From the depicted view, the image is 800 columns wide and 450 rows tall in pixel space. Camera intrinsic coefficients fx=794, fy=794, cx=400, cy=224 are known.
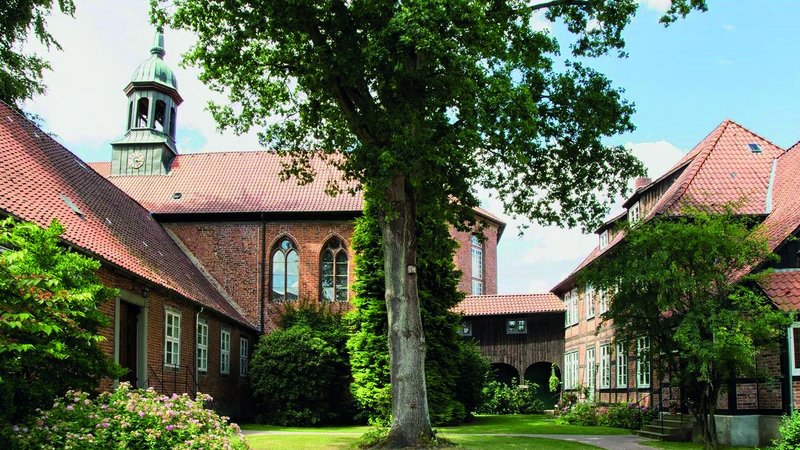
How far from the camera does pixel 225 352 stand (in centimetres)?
2650

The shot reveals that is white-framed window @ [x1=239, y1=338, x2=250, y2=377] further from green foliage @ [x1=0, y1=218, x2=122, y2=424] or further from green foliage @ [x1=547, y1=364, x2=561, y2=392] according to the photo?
green foliage @ [x1=0, y1=218, x2=122, y2=424]

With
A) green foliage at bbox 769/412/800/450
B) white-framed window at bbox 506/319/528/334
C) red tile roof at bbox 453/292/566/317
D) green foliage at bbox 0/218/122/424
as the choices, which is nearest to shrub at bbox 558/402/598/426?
red tile roof at bbox 453/292/566/317

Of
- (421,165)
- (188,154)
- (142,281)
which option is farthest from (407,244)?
(188,154)

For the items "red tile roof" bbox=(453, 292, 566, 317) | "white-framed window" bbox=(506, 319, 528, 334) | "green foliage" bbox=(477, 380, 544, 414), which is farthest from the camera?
"white-framed window" bbox=(506, 319, 528, 334)

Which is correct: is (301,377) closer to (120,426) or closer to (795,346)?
(795,346)

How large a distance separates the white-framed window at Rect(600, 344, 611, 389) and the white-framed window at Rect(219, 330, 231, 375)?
13314 millimetres

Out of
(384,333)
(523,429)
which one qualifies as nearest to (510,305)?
(384,333)

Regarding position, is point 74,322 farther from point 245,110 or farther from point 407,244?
point 245,110

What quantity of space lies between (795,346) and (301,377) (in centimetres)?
1438

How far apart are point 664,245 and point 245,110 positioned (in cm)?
986

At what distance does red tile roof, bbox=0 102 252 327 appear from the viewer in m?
15.4

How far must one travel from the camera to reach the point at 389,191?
1677cm

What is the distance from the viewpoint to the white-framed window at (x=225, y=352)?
25891 mm

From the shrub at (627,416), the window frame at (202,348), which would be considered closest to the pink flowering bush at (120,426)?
the window frame at (202,348)
